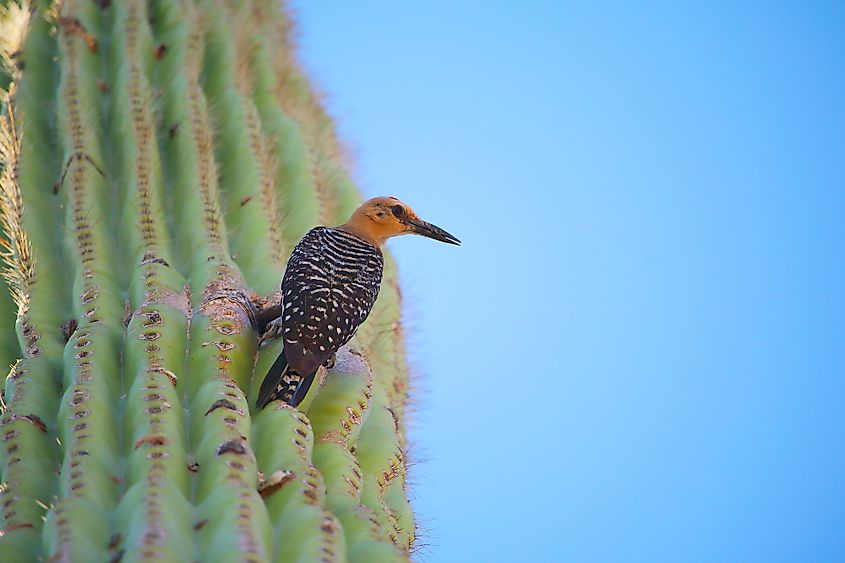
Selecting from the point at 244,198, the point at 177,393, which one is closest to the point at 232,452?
the point at 177,393

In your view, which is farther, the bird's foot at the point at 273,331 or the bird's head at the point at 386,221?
the bird's head at the point at 386,221

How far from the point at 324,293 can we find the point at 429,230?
1219 millimetres

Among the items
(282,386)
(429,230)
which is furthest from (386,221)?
(282,386)

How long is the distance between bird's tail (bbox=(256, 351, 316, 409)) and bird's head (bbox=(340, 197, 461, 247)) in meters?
1.43

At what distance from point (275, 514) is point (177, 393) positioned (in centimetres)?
74

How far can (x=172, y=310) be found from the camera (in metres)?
4.38

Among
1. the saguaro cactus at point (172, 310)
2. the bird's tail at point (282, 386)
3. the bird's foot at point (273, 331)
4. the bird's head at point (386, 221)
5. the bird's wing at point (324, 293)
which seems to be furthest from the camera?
the bird's head at point (386, 221)

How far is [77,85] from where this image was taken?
588 cm

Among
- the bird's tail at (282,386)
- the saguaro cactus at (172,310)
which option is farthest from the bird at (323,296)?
the saguaro cactus at (172,310)

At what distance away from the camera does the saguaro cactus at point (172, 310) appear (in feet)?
10.9

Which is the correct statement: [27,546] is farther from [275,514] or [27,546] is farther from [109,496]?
[275,514]

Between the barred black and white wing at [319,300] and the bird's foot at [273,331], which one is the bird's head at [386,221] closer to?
the barred black and white wing at [319,300]

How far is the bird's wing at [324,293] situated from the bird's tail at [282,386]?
37 mm

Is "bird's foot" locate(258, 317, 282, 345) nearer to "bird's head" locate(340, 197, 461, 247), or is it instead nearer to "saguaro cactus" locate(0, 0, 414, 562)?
"saguaro cactus" locate(0, 0, 414, 562)
